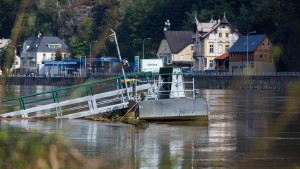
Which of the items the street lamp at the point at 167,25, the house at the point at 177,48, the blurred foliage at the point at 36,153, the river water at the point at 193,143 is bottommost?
the river water at the point at 193,143

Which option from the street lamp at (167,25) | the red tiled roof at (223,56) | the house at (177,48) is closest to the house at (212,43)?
the red tiled roof at (223,56)

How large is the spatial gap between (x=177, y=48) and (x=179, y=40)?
1357mm

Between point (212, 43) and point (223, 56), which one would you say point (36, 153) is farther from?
point (212, 43)

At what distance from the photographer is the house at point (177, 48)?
117938mm

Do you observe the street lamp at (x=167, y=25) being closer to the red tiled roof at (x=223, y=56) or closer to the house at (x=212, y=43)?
the house at (x=212, y=43)

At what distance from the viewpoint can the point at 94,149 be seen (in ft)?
53.2

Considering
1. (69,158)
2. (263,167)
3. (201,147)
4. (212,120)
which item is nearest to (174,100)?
(212,120)

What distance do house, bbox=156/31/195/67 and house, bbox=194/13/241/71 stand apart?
4381mm

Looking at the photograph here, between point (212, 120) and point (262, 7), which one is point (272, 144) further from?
point (262, 7)

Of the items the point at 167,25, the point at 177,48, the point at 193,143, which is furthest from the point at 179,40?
the point at 193,143

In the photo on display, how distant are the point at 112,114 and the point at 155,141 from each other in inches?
376

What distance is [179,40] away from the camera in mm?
120625

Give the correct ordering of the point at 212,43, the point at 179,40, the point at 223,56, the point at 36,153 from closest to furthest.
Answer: the point at 36,153
the point at 223,56
the point at 212,43
the point at 179,40

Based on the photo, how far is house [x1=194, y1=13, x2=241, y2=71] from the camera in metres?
107
